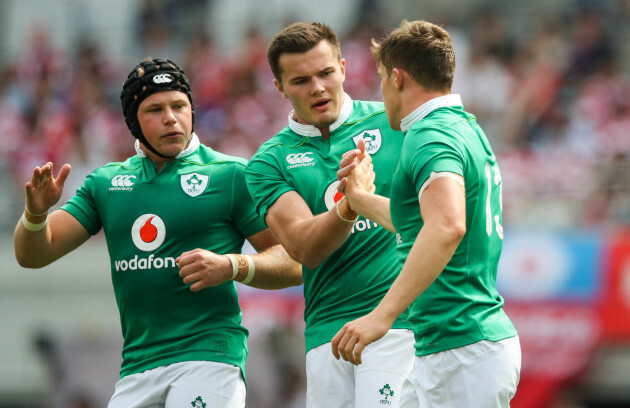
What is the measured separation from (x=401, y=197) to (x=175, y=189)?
156cm

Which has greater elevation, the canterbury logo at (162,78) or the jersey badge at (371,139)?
the canterbury logo at (162,78)

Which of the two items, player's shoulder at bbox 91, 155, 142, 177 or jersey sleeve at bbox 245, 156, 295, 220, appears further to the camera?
player's shoulder at bbox 91, 155, 142, 177

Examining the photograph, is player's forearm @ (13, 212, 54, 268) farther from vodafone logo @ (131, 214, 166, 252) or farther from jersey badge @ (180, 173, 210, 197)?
jersey badge @ (180, 173, 210, 197)

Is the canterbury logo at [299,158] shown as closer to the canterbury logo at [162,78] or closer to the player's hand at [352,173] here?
the player's hand at [352,173]

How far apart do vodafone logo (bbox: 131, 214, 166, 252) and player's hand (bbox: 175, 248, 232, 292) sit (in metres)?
0.39

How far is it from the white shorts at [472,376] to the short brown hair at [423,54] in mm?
1115

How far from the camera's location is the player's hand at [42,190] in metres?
5.13

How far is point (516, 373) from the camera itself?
4152 mm

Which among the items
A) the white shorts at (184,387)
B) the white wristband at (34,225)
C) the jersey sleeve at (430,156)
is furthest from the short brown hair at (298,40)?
the white shorts at (184,387)

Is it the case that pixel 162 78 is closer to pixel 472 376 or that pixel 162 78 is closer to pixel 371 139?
pixel 371 139

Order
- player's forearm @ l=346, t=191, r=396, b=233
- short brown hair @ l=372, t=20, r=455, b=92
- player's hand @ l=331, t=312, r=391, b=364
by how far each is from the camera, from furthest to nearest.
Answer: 1. player's forearm @ l=346, t=191, r=396, b=233
2. short brown hair @ l=372, t=20, r=455, b=92
3. player's hand @ l=331, t=312, r=391, b=364

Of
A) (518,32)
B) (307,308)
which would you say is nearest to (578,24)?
(518,32)

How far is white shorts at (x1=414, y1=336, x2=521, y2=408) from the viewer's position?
13.3 feet

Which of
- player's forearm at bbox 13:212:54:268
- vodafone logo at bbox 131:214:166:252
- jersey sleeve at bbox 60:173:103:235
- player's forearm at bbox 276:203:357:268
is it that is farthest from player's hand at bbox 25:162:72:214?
player's forearm at bbox 276:203:357:268
